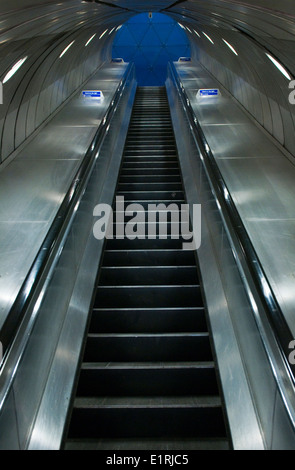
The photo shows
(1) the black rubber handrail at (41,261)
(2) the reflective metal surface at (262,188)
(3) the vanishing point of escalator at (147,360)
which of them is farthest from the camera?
(2) the reflective metal surface at (262,188)

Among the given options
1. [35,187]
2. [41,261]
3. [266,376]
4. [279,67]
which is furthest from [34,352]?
[279,67]

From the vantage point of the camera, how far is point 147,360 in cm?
343

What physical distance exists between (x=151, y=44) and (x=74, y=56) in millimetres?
11322

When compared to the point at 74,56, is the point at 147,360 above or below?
below

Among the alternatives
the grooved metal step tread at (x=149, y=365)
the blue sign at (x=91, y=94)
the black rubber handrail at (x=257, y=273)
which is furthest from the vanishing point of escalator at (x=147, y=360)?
the blue sign at (x=91, y=94)

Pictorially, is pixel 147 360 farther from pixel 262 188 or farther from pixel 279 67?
pixel 279 67

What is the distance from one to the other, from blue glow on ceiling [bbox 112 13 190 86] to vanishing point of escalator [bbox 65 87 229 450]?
18422 millimetres

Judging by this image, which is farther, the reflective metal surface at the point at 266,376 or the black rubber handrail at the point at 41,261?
the black rubber handrail at the point at 41,261

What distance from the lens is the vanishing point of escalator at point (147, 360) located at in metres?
2.83

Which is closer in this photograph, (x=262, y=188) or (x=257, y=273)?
(x=257, y=273)

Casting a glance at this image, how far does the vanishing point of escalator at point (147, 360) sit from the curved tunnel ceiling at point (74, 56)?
2.66m

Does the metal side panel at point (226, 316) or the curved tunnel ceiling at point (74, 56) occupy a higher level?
the curved tunnel ceiling at point (74, 56)

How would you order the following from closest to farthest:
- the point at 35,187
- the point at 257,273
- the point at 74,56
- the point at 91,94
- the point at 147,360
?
the point at 257,273, the point at 147,360, the point at 35,187, the point at 91,94, the point at 74,56

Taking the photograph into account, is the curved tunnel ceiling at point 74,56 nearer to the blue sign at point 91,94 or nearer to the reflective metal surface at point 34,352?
the blue sign at point 91,94
